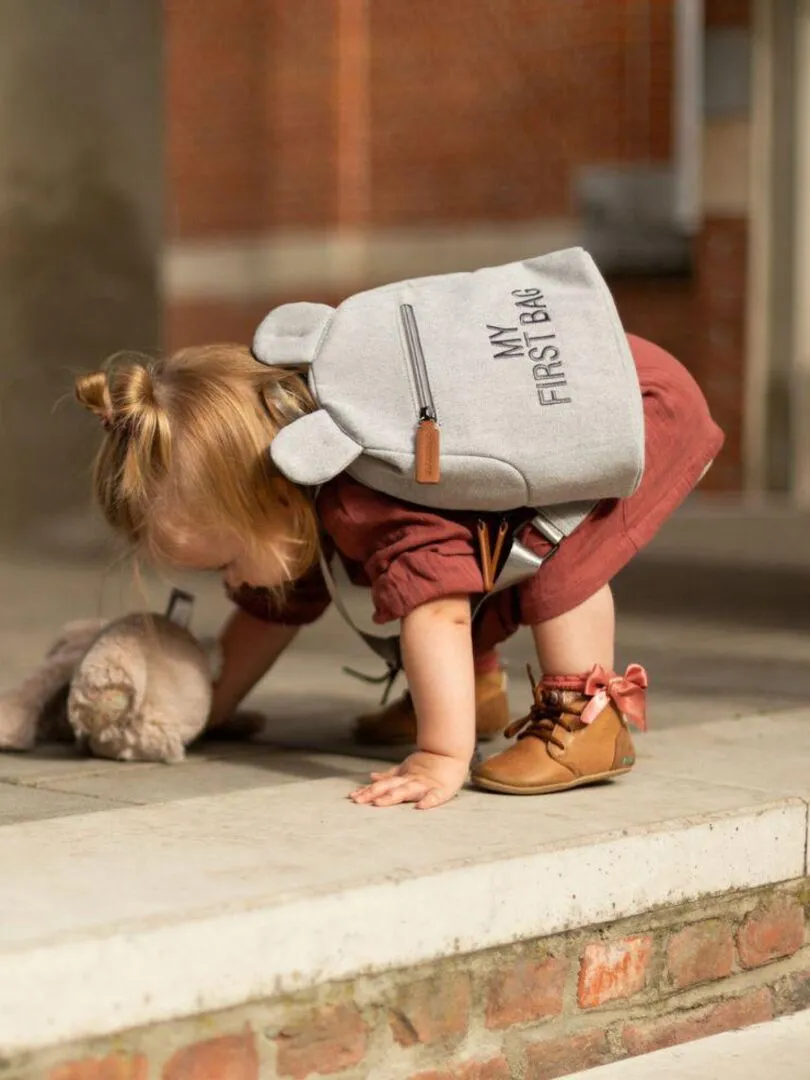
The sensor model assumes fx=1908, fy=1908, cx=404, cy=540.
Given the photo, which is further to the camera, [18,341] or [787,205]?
[787,205]

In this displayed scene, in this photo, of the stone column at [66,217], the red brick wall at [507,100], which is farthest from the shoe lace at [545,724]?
the red brick wall at [507,100]

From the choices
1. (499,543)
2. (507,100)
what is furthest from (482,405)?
(507,100)

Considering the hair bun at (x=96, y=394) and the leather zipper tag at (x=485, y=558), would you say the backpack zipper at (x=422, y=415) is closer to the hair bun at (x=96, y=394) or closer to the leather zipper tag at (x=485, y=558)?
the leather zipper tag at (x=485, y=558)

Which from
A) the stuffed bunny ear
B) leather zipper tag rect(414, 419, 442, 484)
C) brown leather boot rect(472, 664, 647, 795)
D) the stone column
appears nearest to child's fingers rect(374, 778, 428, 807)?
brown leather boot rect(472, 664, 647, 795)

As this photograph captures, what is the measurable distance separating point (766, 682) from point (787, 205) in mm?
5810

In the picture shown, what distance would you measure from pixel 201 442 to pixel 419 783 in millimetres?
550

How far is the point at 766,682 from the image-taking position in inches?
140

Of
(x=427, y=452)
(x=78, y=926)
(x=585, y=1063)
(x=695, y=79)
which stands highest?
(x=695, y=79)

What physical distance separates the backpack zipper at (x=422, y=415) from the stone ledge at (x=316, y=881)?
0.43 metres

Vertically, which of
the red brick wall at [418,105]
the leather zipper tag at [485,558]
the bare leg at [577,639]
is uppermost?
the red brick wall at [418,105]

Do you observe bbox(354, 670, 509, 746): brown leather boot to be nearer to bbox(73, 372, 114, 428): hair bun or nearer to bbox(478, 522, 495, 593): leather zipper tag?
bbox(478, 522, 495, 593): leather zipper tag

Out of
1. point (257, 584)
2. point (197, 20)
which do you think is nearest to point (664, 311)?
point (197, 20)

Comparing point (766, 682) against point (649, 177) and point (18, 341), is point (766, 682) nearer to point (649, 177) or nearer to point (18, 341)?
point (18, 341)

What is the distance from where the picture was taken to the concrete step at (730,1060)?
7.14 ft
